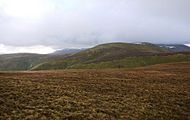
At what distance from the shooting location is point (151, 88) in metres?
43.4

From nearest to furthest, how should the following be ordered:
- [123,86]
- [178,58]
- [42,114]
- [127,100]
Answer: [42,114], [127,100], [123,86], [178,58]

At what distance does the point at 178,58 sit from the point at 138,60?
23109mm

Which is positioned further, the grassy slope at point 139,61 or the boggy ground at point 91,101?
the grassy slope at point 139,61

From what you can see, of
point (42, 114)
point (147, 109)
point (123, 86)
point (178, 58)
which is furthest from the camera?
point (178, 58)

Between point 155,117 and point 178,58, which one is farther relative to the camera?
point 178,58

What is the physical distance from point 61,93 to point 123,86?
1192cm

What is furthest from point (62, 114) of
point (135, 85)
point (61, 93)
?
point (135, 85)

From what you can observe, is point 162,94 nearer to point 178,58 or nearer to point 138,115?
point 138,115

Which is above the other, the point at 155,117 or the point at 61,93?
the point at 61,93

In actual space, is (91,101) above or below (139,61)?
below

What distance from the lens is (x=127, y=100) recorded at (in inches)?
1350

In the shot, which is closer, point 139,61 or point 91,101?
point 91,101

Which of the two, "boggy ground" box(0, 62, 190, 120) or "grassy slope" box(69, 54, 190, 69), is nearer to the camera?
"boggy ground" box(0, 62, 190, 120)

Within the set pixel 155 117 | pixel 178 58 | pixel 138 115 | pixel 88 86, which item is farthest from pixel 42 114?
pixel 178 58
